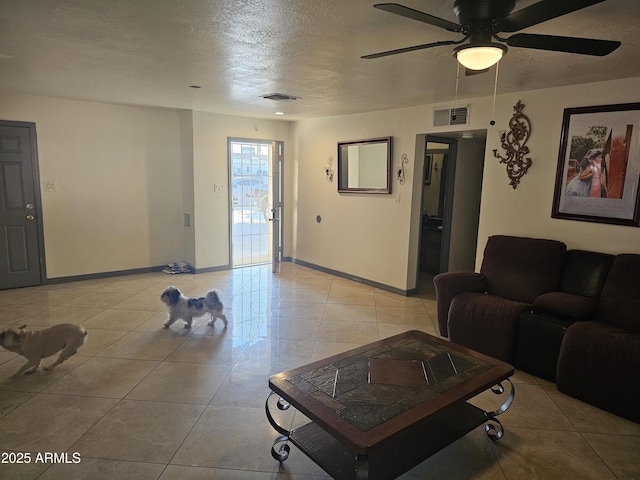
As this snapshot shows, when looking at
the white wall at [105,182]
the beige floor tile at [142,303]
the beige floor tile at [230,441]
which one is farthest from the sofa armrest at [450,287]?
the white wall at [105,182]

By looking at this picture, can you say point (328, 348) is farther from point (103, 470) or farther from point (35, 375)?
point (35, 375)

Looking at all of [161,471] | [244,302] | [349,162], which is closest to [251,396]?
[161,471]

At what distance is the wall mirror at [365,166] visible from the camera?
5270mm

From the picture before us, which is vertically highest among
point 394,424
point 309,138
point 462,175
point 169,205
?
point 309,138

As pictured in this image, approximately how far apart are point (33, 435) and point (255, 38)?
2.74 m

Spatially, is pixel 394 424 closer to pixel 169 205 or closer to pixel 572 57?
pixel 572 57

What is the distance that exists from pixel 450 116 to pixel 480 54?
9.30 feet

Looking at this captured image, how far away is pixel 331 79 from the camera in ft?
11.6

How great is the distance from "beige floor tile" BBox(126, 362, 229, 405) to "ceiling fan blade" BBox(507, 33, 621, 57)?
9.18 feet

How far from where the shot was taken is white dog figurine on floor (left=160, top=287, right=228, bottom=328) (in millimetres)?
3822

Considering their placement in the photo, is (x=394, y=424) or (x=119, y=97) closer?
(x=394, y=424)

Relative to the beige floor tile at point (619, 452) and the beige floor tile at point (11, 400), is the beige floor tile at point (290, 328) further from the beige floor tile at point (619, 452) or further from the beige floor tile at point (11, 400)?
the beige floor tile at point (619, 452)

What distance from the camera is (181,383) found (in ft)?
9.57

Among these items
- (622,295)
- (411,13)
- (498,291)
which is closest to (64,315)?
(411,13)
